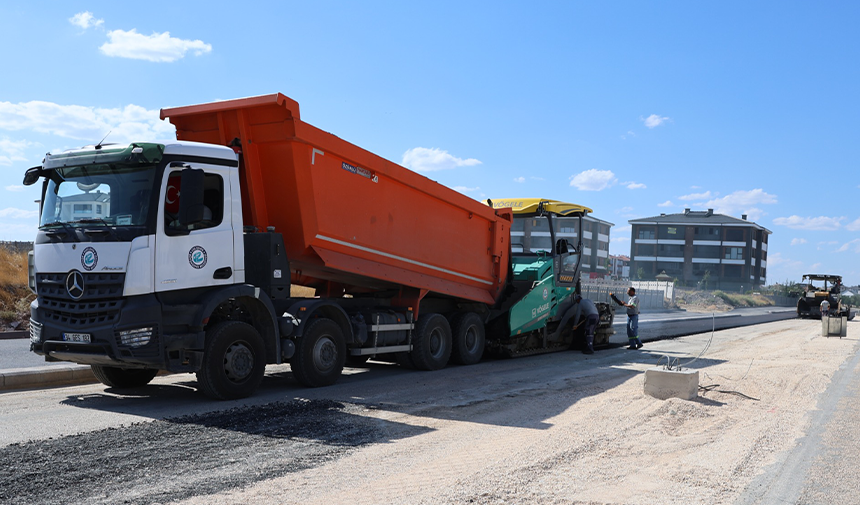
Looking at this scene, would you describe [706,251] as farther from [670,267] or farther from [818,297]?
[818,297]

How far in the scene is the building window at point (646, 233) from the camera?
8844cm

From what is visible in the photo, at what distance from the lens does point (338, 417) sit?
7105 mm

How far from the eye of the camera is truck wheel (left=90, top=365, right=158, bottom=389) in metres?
8.61

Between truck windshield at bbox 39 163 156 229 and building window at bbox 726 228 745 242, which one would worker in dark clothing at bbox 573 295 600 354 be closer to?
truck windshield at bbox 39 163 156 229

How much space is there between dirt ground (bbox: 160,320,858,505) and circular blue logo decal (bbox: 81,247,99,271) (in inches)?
127

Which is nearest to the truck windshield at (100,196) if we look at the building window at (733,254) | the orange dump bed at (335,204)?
the orange dump bed at (335,204)

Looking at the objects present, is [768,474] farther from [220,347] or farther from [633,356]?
[633,356]

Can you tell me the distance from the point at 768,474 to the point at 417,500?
281 centimetres

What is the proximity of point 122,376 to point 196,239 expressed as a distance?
242 cm

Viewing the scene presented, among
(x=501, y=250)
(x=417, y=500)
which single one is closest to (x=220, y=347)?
(x=417, y=500)

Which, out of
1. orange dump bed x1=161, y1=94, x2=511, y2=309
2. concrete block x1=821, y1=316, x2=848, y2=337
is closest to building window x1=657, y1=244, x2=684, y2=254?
concrete block x1=821, y1=316, x2=848, y2=337

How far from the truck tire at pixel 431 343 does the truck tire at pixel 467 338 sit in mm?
261

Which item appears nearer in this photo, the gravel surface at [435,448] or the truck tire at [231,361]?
the gravel surface at [435,448]

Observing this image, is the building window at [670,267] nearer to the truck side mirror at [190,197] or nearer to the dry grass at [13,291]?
Answer: the dry grass at [13,291]
